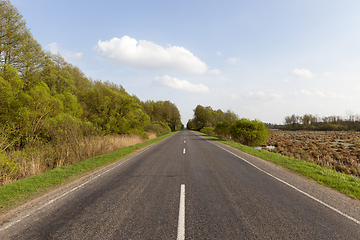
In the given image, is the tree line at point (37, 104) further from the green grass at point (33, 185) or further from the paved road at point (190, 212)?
the paved road at point (190, 212)

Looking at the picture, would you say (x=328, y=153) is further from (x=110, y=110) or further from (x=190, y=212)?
(x=110, y=110)

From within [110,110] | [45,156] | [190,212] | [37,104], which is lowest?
[45,156]

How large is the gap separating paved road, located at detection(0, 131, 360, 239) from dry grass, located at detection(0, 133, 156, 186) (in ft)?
11.8

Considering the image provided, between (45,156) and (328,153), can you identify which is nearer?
(45,156)

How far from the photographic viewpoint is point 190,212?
150 inches

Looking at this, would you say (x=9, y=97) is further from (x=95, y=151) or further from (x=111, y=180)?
(x=111, y=180)

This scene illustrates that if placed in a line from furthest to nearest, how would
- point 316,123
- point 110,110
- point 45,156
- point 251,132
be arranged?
1. point 316,123
2. point 251,132
3. point 110,110
4. point 45,156

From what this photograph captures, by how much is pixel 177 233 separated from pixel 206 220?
0.80m

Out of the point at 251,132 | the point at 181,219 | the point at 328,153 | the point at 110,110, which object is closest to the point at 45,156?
the point at 181,219

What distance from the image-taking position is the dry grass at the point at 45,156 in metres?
6.79

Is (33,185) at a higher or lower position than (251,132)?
lower

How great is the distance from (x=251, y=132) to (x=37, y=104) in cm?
2394

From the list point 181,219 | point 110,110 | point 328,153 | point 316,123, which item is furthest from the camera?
point 316,123

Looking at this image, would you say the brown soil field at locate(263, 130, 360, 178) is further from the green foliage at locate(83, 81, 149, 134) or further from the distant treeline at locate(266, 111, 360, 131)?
the distant treeline at locate(266, 111, 360, 131)
